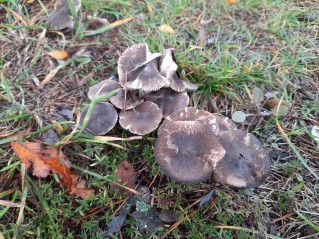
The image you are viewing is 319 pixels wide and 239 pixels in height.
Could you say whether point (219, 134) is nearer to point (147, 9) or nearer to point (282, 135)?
point (282, 135)

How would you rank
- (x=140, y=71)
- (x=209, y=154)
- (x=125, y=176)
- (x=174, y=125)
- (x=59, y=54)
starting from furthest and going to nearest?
(x=59, y=54) < (x=140, y=71) < (x=125, y=176) < (x=174, y=125) < (x=209, y=154)

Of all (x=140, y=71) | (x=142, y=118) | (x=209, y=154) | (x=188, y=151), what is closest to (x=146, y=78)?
(x=140, y=71)

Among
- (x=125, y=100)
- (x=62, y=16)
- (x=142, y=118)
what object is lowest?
(x=142, y=118)

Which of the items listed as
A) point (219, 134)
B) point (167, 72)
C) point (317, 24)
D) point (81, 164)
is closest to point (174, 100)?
point (167, 72)

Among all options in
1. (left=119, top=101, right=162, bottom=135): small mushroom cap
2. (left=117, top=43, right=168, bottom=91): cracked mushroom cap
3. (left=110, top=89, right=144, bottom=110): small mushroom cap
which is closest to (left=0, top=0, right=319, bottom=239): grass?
(left=119, top=101, right=162, bottom=135): small mushroom cap

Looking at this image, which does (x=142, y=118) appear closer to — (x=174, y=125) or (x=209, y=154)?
(x=174, y=125)

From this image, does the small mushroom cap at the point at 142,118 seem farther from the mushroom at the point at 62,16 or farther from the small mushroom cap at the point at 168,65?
the mushroom at the point at 62,16

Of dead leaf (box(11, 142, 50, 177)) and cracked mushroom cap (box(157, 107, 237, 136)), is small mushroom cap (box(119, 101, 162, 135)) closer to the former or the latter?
cracked mushroom cap (box(157, 107, 237, 136))
